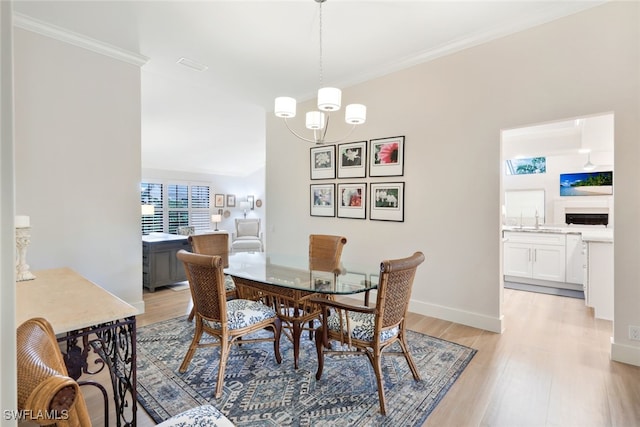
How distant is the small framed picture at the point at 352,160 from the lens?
4020 mm

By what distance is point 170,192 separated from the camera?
8094mm

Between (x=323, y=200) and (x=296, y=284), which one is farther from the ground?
(x=323, y=200)

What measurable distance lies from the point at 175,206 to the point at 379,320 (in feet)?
25.2

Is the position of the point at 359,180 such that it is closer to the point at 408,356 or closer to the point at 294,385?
the point at 408,356

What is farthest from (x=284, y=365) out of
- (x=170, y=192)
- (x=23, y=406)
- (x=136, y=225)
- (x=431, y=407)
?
(x=170, y=192)

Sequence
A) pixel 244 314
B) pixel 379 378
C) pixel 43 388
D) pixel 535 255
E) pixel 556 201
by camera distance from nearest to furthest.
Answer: pixel 43 388 < pixel 379 378 < pixel 244 314 < pixel 535 255 < pixel 556 201

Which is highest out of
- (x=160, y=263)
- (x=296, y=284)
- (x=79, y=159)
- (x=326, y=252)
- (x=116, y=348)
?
(x=79, y=159)

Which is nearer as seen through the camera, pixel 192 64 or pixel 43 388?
pixel 43 388

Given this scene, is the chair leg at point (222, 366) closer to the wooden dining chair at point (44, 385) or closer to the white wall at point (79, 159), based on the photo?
the wooden dining chair at point (44, 385)

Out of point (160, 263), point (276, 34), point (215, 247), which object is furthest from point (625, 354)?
point (160, 263)

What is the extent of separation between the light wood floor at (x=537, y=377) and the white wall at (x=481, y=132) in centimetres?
25

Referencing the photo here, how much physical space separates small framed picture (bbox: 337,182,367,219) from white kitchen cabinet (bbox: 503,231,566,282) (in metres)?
2.66

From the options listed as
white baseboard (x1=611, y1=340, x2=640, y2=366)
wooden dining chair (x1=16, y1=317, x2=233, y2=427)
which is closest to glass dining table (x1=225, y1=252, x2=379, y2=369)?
wooden dining chair (x1=16, y1=317, x2=233, y2=427)

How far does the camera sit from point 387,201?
3.81m
